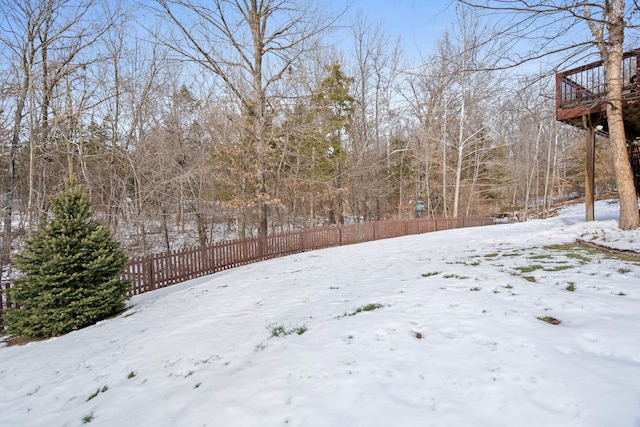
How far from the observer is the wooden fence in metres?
7.97

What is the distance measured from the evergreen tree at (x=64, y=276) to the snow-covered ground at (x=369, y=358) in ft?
1.41

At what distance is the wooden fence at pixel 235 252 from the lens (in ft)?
26.1

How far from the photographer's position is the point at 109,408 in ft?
9.28

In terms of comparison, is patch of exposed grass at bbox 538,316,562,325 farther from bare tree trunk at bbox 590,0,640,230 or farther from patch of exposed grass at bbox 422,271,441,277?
bare tree trunk at bbox 590,0,640,230

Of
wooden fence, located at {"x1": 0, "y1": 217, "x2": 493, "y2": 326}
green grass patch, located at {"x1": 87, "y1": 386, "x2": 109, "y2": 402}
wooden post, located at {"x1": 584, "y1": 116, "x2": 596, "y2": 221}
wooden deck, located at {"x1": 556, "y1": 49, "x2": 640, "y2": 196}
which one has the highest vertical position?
wooden deck, located at {"x1": 556, "y1": 49, "x2": 640, "y2": 196}

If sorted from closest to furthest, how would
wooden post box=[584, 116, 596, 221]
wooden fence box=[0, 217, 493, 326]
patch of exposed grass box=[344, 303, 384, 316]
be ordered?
1. patch of exposed grass box=[344, 303, 384, 316]
2. wooden fence box=[0, 217, 493, 326]
3. wooden post box=[584, 116, 596, 221]

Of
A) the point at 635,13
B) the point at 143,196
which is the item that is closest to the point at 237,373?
the point at 635,13

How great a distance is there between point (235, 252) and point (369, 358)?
26.8 ft

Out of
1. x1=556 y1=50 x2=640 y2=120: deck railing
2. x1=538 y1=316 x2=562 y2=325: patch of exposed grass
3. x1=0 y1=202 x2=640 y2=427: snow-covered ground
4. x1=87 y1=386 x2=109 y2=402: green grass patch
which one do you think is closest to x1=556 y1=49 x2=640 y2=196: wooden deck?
x1=556 y1=50 x2=640 y2=120: deck railing

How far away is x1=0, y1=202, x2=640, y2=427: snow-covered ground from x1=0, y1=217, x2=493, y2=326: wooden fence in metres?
2.21

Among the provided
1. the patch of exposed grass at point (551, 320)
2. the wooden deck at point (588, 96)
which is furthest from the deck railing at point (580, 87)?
the patch of exposed grass at point (551, 320)

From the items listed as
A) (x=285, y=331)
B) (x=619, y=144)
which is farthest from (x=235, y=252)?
(x=619, y=144)

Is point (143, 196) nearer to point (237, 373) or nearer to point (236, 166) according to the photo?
point (236, 166)

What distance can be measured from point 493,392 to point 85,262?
6.77 m
